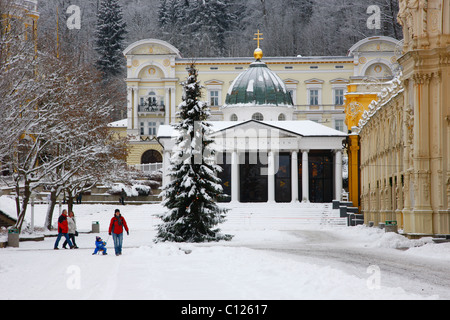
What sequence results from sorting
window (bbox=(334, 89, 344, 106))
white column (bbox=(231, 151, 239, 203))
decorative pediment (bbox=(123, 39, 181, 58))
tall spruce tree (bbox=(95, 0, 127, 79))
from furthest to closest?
tall spruce tree (bbox=(95, 0, 127, 79))
window (bbox=(334, 89, 344, 106))
decorative pediment (bbox=(123, 39, 181, 58))
white column (bbox=(231, 151, 239, 203))

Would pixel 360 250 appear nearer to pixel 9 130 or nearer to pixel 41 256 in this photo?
pixel 41 256

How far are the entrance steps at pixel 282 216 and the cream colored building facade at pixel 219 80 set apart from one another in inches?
1652

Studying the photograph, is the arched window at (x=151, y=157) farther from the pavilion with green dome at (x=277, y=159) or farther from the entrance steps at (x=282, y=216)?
the entrance steps at (x=282, y=216)

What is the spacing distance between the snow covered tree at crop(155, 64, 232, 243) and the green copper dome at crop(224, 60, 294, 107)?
4748 centimetres

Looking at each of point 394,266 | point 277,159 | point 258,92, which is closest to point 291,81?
point 258,92

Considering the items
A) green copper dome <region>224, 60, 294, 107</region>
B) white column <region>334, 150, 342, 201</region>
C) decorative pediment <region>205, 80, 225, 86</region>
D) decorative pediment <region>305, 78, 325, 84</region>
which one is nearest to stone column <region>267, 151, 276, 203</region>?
white column <region>334, 150, 342, 201</region>

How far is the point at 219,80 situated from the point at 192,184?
72.9m

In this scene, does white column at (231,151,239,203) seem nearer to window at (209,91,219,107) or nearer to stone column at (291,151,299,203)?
stone column at (291,151,299,203)

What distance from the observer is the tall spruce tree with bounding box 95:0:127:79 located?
110 metres

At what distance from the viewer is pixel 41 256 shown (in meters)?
23.3

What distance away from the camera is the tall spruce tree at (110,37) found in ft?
360
